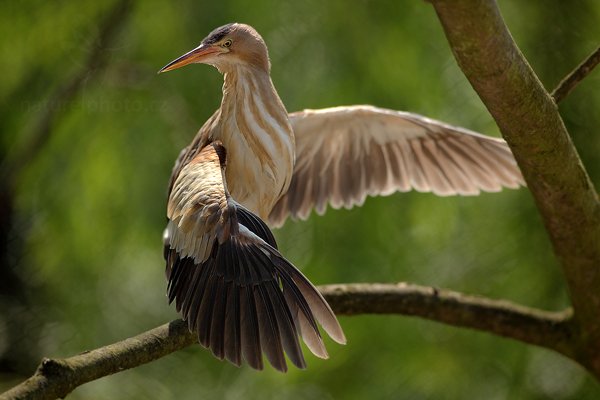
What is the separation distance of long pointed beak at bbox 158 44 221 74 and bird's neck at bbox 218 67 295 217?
0.10 meters

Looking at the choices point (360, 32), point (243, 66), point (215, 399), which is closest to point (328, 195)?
point (243, 66)

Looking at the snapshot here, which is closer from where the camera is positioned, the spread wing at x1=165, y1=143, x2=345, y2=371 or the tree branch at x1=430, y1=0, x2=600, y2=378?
the tree branch at x1=430, y1=0, x2=600, y2=378

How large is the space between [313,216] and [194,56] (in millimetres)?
1197

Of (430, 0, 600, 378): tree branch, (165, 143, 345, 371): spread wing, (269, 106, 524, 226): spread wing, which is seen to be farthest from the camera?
(269, 106, 524, 226): spread wing

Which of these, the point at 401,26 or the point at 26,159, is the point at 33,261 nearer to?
the point at 26,159

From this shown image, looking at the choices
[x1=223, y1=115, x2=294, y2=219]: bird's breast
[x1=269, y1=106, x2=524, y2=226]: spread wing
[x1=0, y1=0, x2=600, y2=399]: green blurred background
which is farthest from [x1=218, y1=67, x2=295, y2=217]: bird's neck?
[x1=0, y1=0, x2=600, y2=399]: green blurred background

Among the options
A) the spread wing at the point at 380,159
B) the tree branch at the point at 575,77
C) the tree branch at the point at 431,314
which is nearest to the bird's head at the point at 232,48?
the spread wing at the point at 380,159

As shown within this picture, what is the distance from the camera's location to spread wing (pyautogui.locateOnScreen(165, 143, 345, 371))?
6.37 feet

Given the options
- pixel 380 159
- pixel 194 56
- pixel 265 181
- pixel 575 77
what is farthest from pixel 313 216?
pixel 575 77

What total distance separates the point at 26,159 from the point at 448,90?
1527 millimetres

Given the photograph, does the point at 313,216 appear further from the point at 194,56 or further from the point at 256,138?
the point at 194,56

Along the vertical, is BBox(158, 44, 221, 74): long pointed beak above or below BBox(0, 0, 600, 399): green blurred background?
above

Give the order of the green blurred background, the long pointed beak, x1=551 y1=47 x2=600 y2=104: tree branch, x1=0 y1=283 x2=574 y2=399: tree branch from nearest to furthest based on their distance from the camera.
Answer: x1=0 y1=283 x2=574 y2=399: tree branch
x1=551 y1=47 x2=600 y2=104: tree branch
the long pointed beak
the green blurred background

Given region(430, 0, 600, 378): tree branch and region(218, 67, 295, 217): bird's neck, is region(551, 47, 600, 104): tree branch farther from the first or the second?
region(218, 67, 295, 217): bird's neck
